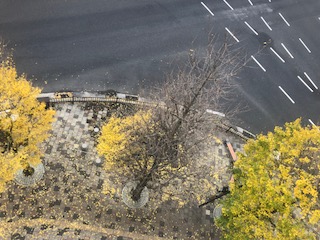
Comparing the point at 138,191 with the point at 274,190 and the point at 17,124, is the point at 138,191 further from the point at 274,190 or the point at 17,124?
the point at 274,190

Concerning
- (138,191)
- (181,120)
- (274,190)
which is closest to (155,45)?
(138,191)

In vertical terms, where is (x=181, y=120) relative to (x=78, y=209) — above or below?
above

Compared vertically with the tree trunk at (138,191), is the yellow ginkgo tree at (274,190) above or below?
above

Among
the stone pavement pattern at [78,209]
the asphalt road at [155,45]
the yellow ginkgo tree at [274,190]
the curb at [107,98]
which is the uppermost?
the asphalt road at [155,45]

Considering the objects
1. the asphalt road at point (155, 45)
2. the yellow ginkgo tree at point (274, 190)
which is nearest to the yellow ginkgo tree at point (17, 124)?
the asphalt road at point (155, 45)

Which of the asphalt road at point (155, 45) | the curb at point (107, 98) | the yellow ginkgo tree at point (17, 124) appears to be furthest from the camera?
the asphalt road at point (155, 45)

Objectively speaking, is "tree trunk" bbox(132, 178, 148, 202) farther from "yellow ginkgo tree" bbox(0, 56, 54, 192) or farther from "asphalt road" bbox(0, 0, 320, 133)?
"asphalt road" bbox(0, 0, 320, 133)

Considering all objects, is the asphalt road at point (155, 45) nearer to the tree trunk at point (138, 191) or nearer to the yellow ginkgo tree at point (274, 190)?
the tree trunk at point (138, 191)
